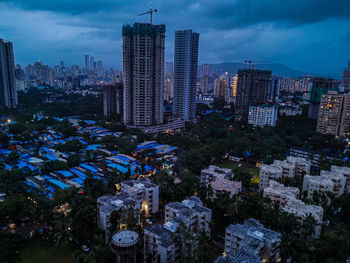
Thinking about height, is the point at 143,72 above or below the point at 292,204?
above

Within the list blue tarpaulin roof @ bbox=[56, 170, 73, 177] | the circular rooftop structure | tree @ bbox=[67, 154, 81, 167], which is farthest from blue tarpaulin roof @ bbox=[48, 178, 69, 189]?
the circular rooftop structure

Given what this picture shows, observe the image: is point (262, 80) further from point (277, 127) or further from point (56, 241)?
point (56, 241)

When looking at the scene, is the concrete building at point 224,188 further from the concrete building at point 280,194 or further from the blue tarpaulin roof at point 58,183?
the blue tarpaulin roof at point 58,183

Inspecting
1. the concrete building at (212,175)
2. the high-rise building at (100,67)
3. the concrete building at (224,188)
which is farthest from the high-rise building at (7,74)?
the high-rise building at (100,67)

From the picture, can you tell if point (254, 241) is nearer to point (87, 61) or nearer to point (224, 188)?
point (224, 188)

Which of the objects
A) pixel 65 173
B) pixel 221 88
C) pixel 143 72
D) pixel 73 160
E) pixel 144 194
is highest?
pixel 143 72

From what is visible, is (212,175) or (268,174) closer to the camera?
(212,175)

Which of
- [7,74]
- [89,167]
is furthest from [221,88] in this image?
[89,167]

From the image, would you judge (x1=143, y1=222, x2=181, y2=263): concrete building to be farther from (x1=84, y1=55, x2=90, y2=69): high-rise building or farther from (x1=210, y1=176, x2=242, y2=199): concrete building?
(x1=84, y1=55, x2=90, y2=69): high-rise building
